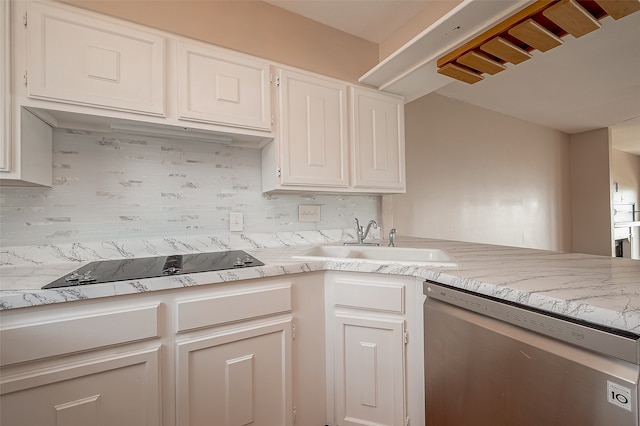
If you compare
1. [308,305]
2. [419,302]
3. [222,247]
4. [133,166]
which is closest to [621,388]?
[419,302]

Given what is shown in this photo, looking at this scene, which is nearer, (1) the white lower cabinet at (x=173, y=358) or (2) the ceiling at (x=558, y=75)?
(1) the white lower cabinet at (x=173, y=358)

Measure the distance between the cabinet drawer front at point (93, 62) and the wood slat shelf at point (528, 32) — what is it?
4.96ft

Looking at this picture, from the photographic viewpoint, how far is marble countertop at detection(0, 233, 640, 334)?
2.26 feet

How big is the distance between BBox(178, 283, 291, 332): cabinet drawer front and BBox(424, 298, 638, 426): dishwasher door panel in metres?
0.64

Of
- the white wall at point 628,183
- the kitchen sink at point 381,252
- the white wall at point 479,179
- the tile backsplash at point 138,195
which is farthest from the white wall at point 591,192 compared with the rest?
the tile backsplash at point 138,195

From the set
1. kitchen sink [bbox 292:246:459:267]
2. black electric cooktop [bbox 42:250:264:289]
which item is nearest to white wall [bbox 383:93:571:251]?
kitchen sink [bbox 292:246:459:267]

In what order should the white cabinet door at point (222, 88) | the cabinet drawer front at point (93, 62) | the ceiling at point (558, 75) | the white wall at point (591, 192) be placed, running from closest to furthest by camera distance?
the cabinet drawer front at point (93, 62)
the white cabinet door at point (222, 88)
the ceiling at point (558, 75)
the white wall at point (591, 192)

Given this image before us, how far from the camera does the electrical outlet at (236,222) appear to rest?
1713 mm

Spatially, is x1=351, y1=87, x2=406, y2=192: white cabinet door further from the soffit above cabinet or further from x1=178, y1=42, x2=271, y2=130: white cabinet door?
x1=178, y1=42, x2=271, y2=130: white cabinet door

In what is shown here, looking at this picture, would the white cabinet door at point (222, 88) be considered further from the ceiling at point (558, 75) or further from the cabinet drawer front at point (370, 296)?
the cabinet drawer front at point (370, 296)

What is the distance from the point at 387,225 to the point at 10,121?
86.7 inches

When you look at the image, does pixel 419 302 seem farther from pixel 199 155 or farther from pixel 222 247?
pixel 199 155

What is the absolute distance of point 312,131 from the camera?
170cm

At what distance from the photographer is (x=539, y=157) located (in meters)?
4.08
